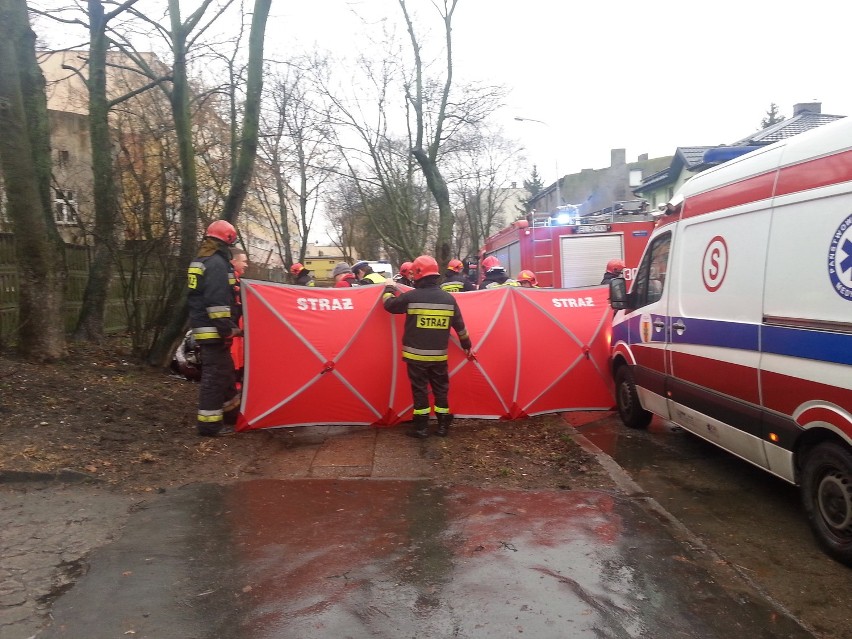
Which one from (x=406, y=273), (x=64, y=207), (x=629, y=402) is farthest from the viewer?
(x=406, y=273)

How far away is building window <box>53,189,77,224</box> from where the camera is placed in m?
8.52

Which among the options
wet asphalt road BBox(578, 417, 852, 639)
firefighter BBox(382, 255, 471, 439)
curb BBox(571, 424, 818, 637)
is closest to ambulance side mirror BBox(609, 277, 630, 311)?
wet asphalt road BBox(578, 417, 852, 639)

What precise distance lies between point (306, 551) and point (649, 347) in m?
4.03

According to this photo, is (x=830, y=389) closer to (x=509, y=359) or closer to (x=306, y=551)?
(x=306, y=551)

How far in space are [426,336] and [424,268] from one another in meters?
0.72

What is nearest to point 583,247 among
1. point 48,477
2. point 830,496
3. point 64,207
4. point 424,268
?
point 424,268

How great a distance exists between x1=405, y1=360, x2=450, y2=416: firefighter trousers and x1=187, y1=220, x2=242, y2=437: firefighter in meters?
1.82

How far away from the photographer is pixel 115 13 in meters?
8.42

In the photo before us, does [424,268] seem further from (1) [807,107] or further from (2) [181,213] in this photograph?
(1) [807,107]

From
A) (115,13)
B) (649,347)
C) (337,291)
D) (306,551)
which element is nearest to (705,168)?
(649,347)

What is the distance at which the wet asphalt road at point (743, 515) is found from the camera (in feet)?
11.6

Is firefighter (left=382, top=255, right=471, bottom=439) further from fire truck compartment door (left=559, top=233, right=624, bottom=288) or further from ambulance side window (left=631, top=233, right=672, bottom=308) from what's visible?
fire truck compartment door (left=559, top=233, right=624, bottom=288)

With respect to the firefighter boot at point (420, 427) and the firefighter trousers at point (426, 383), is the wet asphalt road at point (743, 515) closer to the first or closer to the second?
the firefighter trousers at point (426, 383)

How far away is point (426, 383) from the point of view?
662 centimetres
